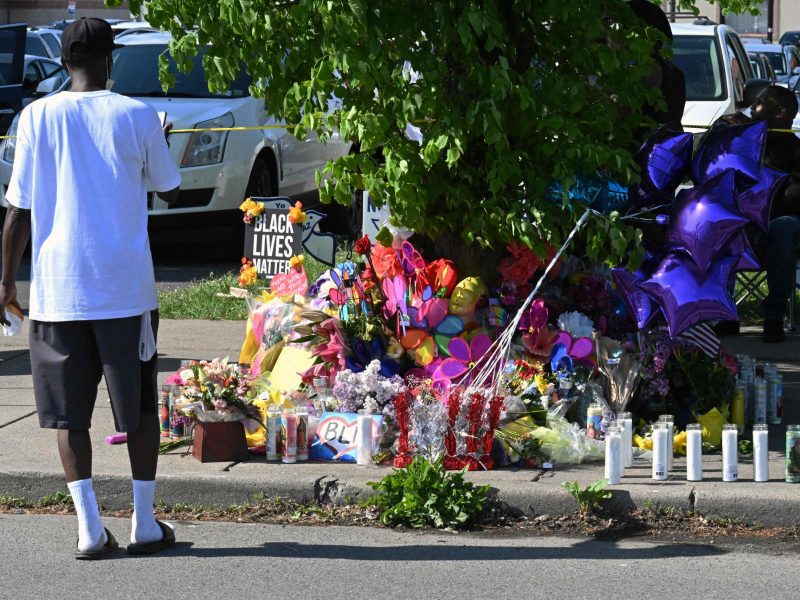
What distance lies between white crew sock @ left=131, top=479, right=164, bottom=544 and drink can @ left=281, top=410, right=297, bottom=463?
1051 mm

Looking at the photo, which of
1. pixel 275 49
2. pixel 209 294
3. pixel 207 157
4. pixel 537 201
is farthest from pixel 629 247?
Result: pixel 207 157

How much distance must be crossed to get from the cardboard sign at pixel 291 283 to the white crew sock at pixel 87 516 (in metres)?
2.53

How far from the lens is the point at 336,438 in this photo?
20.1ft

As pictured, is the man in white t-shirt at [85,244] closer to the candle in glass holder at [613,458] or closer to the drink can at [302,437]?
the drink can at [302,437]

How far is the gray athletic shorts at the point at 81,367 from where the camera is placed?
4828 mm

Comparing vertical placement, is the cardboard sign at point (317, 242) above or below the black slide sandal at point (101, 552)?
above

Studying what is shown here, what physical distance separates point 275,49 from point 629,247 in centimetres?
191

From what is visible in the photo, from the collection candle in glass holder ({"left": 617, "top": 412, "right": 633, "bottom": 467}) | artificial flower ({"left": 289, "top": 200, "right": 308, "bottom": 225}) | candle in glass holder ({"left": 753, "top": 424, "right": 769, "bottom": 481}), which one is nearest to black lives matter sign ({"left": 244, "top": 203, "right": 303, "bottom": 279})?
artificial flower ({"left": 289, "top": 200, "right": 308, "bottom": 225})

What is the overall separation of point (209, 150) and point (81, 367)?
687cm

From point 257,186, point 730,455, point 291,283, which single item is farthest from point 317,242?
point 257,186

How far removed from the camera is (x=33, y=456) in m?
6.13

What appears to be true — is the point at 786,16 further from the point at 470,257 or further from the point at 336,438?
the point at 336,438

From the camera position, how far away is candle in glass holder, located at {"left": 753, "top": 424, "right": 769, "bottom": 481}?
5.68m

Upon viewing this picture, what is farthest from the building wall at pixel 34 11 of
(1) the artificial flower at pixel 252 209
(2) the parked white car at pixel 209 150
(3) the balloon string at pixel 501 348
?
(3) the balloon string at pixel 501 348
